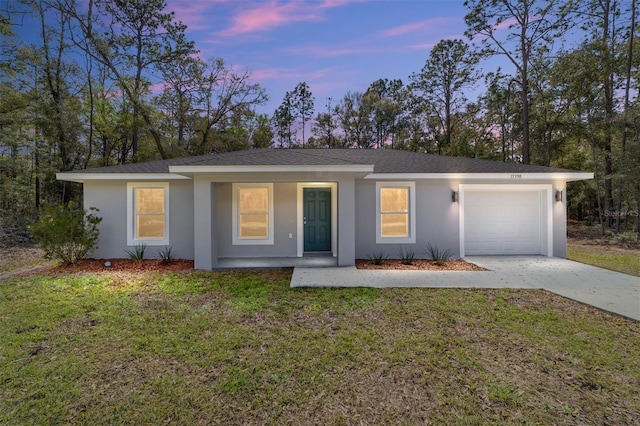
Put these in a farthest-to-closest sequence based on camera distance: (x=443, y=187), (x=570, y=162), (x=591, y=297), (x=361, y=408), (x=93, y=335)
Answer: (x=570, y=162) → (x=443, y=187) → (x=591, y=297) → (x=93, y=335) → (x=361, y=408)

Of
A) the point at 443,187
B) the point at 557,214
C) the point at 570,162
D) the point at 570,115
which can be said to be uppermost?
the point at 570,115

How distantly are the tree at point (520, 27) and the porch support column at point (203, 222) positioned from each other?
50.2ft

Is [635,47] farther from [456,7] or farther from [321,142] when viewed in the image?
[321,142]

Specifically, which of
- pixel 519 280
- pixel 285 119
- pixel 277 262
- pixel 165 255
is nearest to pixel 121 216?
pixel 165 255

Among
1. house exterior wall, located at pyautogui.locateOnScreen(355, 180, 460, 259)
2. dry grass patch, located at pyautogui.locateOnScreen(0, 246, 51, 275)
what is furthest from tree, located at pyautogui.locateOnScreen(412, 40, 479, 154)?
dry grass patch, located at pyautogui.locateOnScreen(0, 246, 51, 275)

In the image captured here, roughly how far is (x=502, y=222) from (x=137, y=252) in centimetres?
1079

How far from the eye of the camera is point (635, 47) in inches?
462

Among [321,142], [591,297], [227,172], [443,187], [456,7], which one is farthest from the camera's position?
[321,142]

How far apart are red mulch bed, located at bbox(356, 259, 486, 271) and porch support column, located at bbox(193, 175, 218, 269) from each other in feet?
12.4

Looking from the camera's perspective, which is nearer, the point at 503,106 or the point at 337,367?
the point at 337,367

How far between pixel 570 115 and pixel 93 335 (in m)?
19.6

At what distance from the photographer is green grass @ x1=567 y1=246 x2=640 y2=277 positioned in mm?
6975

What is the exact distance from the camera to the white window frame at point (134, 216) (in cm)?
786

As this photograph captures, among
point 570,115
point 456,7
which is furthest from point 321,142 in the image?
point 570,115
